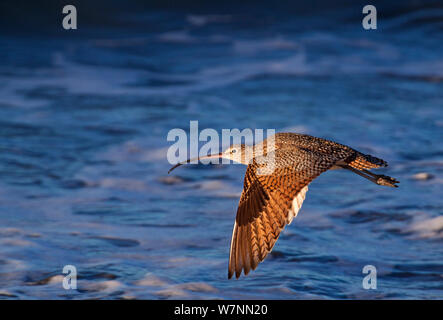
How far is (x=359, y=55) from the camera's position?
9.99 m

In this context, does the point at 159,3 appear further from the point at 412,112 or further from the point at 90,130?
the point at 412,112

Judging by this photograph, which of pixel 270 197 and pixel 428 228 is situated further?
pixel 428 228

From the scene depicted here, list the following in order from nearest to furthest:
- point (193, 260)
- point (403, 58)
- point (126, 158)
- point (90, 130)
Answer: point (193, 260) < point (126, 158) < point (90, 130) < point (403, 58)

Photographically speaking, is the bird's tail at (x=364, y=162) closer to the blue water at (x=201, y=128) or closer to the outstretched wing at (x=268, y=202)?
the outstretched wing at (x=268, y=202)

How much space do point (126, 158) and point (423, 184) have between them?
2.94 metres

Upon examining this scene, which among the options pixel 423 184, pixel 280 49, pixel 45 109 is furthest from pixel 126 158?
pixel 280 49

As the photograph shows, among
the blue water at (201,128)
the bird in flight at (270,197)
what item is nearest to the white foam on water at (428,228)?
the blue water at (201,128)

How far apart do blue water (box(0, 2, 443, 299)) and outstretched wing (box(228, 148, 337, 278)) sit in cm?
63

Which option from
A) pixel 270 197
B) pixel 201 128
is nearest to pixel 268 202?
pixel 270 197

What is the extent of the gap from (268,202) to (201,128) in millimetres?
3815

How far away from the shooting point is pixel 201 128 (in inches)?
312

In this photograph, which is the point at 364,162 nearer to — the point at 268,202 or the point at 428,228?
the point at 268,202

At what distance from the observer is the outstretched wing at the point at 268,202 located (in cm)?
411

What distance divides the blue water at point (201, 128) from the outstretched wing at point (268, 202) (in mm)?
627
